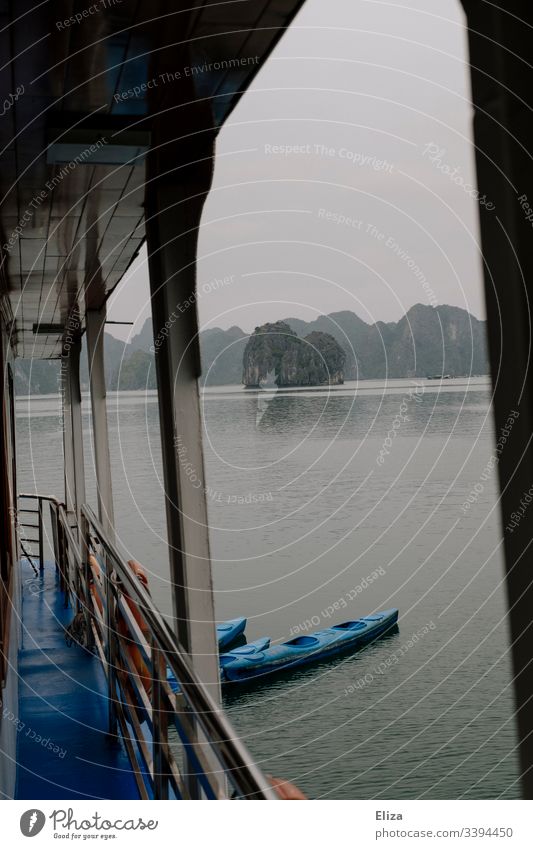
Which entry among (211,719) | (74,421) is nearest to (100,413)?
(74,421)

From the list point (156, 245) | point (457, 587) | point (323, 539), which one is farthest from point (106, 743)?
point (323, 539)

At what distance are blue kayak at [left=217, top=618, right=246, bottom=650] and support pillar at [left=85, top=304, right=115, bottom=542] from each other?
7408 mm

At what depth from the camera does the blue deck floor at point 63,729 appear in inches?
74.4

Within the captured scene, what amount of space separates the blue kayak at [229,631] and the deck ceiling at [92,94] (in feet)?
32.2

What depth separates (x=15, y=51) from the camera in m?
1.36

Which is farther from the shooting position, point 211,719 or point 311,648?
point 311,648

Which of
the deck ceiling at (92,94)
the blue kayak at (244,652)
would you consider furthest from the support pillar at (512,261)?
the blue kayak at (244,652)

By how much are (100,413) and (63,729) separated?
2.57 m

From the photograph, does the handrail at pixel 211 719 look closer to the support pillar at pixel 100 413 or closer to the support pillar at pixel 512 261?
the support pillar at pixel 512 261

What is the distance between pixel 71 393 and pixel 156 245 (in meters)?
3.49

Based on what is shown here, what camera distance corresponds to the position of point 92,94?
1574mm

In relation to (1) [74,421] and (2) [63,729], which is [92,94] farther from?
(1) [74,421]

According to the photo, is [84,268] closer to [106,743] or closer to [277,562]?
[106,743]
